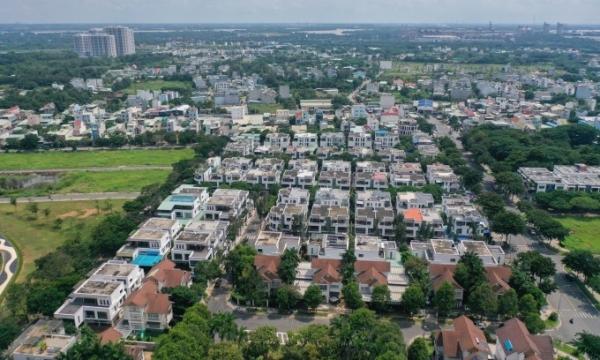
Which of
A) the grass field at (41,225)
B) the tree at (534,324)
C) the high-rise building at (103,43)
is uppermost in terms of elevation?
the high-rise building at (103,43)

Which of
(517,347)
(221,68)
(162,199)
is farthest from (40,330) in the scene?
(221,68)

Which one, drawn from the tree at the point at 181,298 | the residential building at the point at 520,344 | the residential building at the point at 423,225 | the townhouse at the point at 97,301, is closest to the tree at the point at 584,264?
the residential building at the point at 423,225

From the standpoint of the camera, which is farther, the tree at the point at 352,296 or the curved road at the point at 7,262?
the curved road at the point at 7,262

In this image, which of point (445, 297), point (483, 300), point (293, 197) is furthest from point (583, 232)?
point (293, 197)

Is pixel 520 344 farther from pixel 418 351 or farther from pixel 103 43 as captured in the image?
pixel 103 43

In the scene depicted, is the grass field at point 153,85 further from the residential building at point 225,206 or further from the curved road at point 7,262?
the curved road at point 7,262

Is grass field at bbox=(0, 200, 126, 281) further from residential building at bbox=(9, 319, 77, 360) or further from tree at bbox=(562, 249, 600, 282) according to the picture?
tree at bbox=(562, 249, 600, 282)

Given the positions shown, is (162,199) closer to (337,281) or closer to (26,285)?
(26,285)
